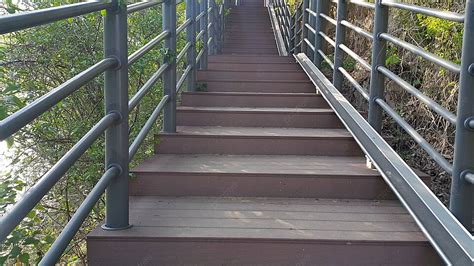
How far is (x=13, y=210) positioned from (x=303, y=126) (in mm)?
2861

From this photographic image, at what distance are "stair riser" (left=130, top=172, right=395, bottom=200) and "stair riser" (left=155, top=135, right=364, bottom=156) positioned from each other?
1.88 feet

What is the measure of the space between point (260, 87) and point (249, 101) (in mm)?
538

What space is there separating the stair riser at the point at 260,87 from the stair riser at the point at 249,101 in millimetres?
481

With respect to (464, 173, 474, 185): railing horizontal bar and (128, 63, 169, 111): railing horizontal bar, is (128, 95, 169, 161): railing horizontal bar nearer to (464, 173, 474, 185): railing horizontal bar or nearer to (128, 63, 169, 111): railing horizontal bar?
(128, 63, 169, 111): railing horizontal bar

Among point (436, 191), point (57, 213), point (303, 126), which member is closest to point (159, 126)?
point (57, 213)

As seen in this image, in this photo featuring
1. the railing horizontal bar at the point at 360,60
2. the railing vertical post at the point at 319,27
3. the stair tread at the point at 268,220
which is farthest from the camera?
the railing vertical post at the point at 319,27

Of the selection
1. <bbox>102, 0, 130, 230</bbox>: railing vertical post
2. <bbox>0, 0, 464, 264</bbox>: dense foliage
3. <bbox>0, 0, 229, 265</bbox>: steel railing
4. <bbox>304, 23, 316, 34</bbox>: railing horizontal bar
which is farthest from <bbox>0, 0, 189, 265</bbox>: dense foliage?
<bbox>304, 23, 316, 34</bbox>: railing horizontal bar

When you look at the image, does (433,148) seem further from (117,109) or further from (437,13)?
(117,109)

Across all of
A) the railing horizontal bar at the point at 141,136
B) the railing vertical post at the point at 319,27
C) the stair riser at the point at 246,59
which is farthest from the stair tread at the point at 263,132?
the stair riser at the point at 246,59

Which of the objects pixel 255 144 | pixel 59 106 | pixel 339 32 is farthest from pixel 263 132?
pixel 59 106

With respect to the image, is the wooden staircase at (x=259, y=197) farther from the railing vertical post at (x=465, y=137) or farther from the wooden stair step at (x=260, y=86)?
the wooden stair step at (x=260, y=86)

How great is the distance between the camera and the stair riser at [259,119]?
4098 mm

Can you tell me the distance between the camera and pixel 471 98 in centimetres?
209

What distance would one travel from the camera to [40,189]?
1632 mm
